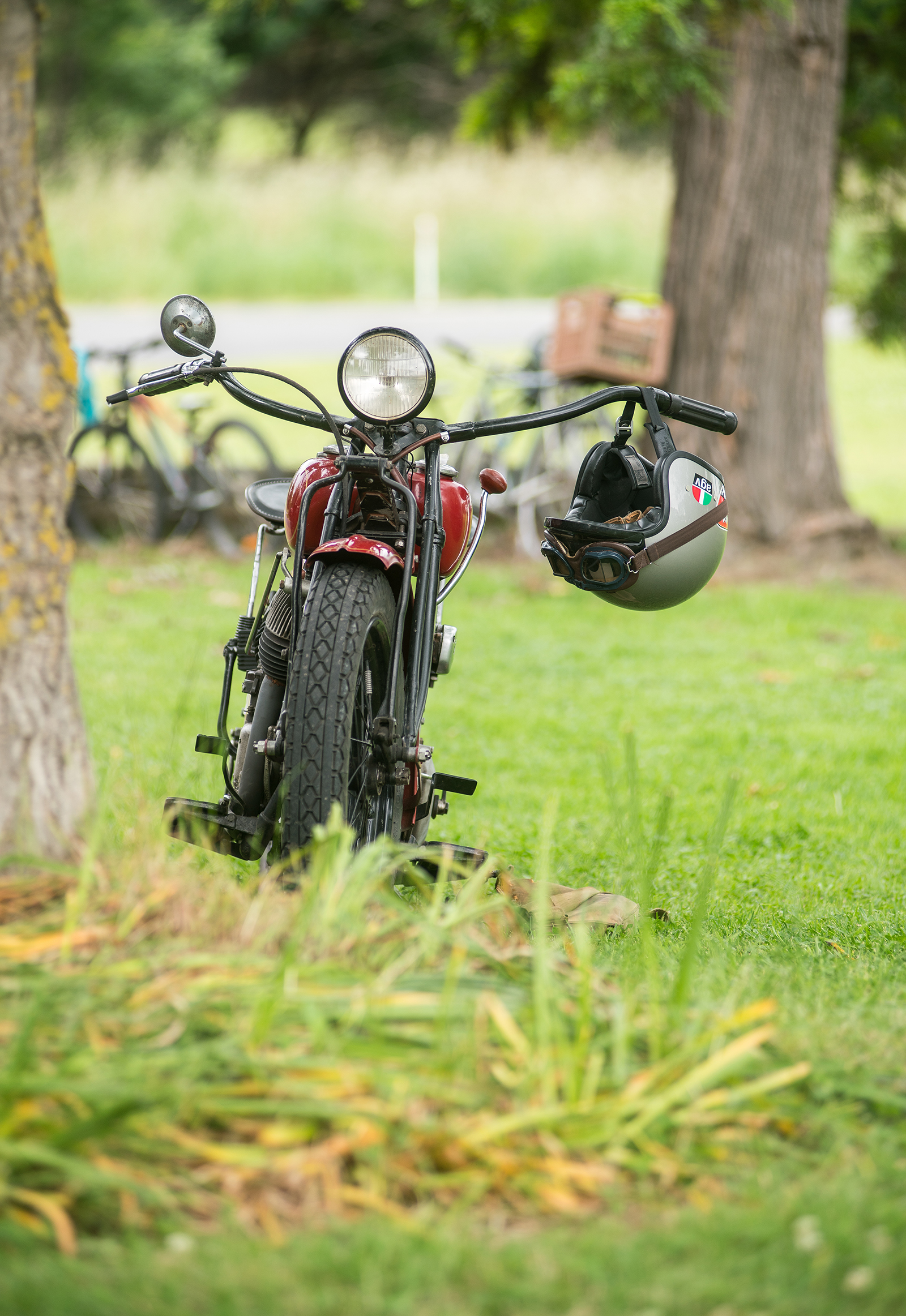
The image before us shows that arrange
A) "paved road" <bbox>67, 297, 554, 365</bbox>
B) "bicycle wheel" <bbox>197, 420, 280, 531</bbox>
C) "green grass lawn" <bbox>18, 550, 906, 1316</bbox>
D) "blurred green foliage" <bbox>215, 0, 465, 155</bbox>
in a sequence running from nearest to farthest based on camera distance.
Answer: "green grass lawn" <bbox>18, 550, 906, 1316</bbox>
"bicycle wheel" <bbox>197, 420, 280, 531</bbox>
"paved road" <bbox>67, 297, 554, 365</bbox>
"blurred green foliage" <bbox>215, 0, 465, 155</bbox>

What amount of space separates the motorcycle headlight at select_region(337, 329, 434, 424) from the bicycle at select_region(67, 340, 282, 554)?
226 inches

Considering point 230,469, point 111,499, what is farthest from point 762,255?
point 111,499

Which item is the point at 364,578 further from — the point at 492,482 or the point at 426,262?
the point at 426,262

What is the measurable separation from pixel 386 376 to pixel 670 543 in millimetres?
677

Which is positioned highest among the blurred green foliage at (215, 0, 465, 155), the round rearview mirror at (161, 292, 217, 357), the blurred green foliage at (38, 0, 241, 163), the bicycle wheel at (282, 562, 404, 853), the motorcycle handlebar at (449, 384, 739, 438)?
the blurred green foliage at (215, 0, 465, 155)

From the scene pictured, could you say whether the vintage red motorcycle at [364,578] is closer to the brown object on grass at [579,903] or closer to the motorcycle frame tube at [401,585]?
the motorcycle frame tube at [401,585]

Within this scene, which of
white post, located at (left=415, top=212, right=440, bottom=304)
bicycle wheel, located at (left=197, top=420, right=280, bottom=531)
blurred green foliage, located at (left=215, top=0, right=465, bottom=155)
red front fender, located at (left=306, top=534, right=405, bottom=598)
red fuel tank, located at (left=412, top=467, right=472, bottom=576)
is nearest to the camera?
red front fender, located at (left=306, top=534, right=405, bottom=598)

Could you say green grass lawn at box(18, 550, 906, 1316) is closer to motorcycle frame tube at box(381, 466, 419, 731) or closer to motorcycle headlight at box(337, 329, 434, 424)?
motorcycle frame tube at box(381, 466, 419, 731)

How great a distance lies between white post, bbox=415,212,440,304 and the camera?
798 inches

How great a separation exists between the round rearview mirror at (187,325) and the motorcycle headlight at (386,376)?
12.7 inches

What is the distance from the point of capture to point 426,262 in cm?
2061

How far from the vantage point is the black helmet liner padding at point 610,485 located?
9.85 ft

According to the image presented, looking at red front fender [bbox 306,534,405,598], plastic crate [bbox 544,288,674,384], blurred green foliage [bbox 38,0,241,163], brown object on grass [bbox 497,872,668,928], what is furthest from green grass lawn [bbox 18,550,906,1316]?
blurred green foliage [bbox 38,0,241,163]

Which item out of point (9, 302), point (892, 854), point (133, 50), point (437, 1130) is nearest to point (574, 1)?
point (892, 854)
